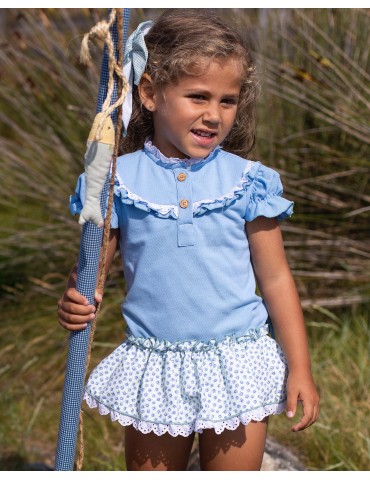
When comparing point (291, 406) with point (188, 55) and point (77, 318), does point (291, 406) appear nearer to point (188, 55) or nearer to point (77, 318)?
point (77, 318)

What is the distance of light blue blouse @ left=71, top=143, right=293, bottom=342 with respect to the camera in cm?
218

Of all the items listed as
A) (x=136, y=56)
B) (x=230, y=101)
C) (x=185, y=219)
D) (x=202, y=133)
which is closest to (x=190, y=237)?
(x=185, y=219)

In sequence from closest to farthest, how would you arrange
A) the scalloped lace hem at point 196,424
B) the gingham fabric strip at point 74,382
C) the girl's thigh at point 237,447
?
the gingham fabric strip at point 74,382 < the scalloped lace hem at point 196,424 < the girl's thigh at point 237,447

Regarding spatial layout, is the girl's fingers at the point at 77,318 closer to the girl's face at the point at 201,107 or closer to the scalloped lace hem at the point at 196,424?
the scalloped lace hem at the point at 196,424

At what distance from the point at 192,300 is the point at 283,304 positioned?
0.25 m

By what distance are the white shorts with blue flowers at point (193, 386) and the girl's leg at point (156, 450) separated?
0.10 m

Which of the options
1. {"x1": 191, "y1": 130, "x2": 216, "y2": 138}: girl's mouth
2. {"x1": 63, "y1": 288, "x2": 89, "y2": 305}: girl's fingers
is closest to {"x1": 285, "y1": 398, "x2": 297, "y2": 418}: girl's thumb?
{"x1": 63, "y1": 288, "x2": 89, "y2": 305}: girl's fingers

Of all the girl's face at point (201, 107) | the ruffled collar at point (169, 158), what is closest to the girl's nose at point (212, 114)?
the girl's face at point (201, 107)

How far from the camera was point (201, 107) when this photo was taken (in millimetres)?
2158

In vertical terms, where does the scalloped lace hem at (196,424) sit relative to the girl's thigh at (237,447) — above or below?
above

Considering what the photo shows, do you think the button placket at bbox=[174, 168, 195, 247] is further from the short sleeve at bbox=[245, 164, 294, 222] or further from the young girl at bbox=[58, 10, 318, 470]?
the short sleeve at bbox=[245, 164, 294, 222]

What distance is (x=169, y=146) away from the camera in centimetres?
227

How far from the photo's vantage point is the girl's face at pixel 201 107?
216 centimetres

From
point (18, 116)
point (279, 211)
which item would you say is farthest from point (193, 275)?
point (18, 116)
